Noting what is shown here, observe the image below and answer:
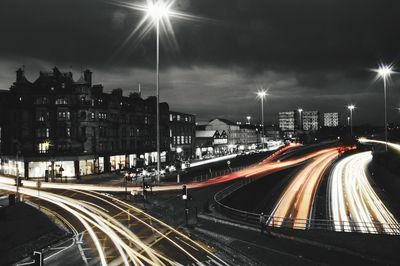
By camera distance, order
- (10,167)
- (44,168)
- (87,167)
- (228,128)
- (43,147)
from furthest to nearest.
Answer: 1. (228,128)
2. (10,167)
3. (87,167)
4. (43,147)
5. (44,168)

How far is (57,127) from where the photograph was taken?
180 ft

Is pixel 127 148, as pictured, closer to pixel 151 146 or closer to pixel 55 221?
pixel 151 146

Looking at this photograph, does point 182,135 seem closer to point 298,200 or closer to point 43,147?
point 43,147

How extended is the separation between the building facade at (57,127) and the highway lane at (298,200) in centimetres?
3367

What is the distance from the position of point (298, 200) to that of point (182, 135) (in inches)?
1986

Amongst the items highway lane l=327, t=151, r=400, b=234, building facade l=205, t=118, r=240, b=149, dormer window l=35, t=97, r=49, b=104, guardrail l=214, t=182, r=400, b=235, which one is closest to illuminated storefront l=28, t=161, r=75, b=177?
dormer window l=35, t=97, r=49, b=104

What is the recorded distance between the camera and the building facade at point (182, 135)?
82062mm

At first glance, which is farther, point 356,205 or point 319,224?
point 356,205

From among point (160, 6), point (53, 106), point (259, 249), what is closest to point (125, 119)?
point (53, 106)


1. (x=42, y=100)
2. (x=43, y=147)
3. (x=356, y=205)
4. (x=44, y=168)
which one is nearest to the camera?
(x=356, y=205)

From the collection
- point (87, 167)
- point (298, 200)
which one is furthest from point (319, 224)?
point (87, 167)

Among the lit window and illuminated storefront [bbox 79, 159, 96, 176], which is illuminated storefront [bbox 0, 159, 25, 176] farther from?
illuminated storefront [bbox 79, 159, 96, 176]

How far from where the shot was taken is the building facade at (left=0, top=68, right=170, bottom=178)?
2126 inches

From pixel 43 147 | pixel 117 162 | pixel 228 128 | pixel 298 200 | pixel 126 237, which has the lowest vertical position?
pixel 298 200
